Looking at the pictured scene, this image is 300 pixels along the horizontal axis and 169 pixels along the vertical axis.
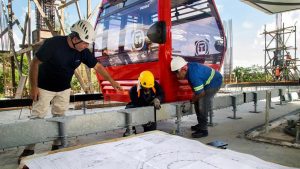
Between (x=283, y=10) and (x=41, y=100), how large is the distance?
200 inches

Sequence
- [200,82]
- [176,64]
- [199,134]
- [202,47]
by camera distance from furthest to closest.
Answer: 1. [202,47]
2. [199,134]
3. [200,82]
4. [176,64]

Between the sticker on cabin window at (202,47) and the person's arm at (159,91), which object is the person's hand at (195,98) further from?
the sticker on cabin window at (202,47)

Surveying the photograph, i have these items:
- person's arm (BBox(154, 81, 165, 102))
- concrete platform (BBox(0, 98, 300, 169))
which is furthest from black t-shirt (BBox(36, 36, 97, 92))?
concrete platform (BBox(0, 98, 300, 169))

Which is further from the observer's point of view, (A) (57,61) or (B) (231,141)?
(B) (231,141)

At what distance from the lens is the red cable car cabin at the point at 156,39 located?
3.86 meters

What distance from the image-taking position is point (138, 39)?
13.4 ft

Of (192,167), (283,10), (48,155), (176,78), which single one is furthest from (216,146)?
(283,10)

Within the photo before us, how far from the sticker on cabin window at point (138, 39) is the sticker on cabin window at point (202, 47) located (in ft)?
3.35

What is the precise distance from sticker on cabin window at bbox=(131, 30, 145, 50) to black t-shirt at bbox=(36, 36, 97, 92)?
833 millimetres

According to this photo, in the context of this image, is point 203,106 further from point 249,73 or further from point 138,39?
point 249,73

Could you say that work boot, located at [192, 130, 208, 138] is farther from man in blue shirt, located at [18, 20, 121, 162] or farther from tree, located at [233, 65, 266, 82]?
tree, located at [233, 65, 266, 82]

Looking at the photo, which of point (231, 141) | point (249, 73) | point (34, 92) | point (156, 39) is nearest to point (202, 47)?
point (156, 39)

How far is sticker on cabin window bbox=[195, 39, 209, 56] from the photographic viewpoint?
449 centimetres

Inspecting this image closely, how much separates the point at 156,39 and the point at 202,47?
146 centimetres
